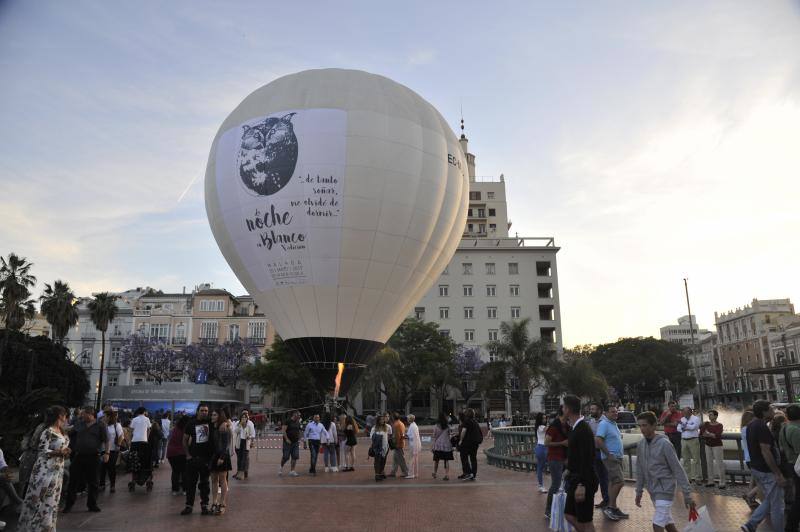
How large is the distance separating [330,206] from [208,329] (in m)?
56.4

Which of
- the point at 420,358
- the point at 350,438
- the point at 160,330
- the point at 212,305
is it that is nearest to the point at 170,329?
the point at 160,330

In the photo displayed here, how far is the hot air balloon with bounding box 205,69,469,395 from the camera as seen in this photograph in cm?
2366

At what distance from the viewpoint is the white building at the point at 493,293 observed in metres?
71.9

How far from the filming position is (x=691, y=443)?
13.3 m

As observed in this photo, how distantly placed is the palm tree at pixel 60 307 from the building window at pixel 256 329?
21502mm

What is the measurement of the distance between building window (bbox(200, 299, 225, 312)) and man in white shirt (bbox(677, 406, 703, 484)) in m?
68.5

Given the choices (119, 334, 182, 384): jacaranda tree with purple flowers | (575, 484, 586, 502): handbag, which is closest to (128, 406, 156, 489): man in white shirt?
(575, 484, 586, 502): handbag

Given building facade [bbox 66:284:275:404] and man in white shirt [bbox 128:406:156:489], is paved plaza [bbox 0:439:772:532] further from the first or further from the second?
building facade [bbox 66:284:275:404]

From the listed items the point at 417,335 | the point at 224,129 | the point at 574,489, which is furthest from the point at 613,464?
the point at 417,335

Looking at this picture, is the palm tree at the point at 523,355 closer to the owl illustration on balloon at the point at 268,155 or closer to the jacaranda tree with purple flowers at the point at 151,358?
the owl illustration on balloon at the point at 268,155

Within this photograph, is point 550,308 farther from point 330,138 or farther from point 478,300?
point 330,138

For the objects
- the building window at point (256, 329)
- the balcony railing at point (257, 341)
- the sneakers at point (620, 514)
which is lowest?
the sneakers at point (620, 514)

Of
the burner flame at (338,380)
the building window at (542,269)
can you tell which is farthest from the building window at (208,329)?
the burner flame at (338,380)

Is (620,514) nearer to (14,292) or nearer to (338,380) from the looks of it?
(338,380)
